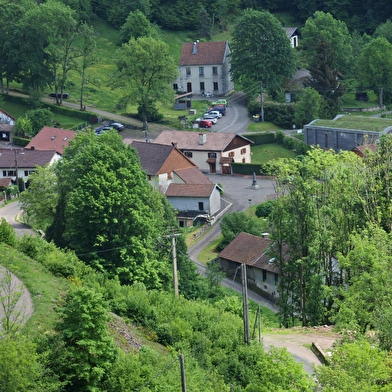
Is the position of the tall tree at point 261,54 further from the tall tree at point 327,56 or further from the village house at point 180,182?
the village house at point 180,182

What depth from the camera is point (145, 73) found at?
9638cm

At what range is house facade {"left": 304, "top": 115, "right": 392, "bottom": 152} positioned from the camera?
85500 millimetres

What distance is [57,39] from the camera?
98.2 m

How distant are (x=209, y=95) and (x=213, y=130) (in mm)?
14970

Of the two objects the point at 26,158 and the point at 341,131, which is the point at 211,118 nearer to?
the point at 341,131

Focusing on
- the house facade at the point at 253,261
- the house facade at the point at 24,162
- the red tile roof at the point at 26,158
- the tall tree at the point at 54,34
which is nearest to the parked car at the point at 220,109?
the tall tree at the point at 54,34

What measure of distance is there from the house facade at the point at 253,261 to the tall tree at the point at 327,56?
40.7 m

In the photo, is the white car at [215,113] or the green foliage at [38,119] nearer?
the green foliage at [38,119]

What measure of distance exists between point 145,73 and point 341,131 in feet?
74.8

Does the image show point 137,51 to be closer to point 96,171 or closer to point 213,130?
point 213,130

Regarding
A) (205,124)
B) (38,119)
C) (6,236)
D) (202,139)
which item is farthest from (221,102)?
(6,236)

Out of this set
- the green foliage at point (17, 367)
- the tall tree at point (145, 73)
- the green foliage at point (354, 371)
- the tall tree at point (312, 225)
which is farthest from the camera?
the tall tree at point (145, 73)

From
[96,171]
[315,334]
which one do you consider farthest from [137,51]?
[315,334]

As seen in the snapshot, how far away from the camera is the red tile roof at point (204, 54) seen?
108812 mm
